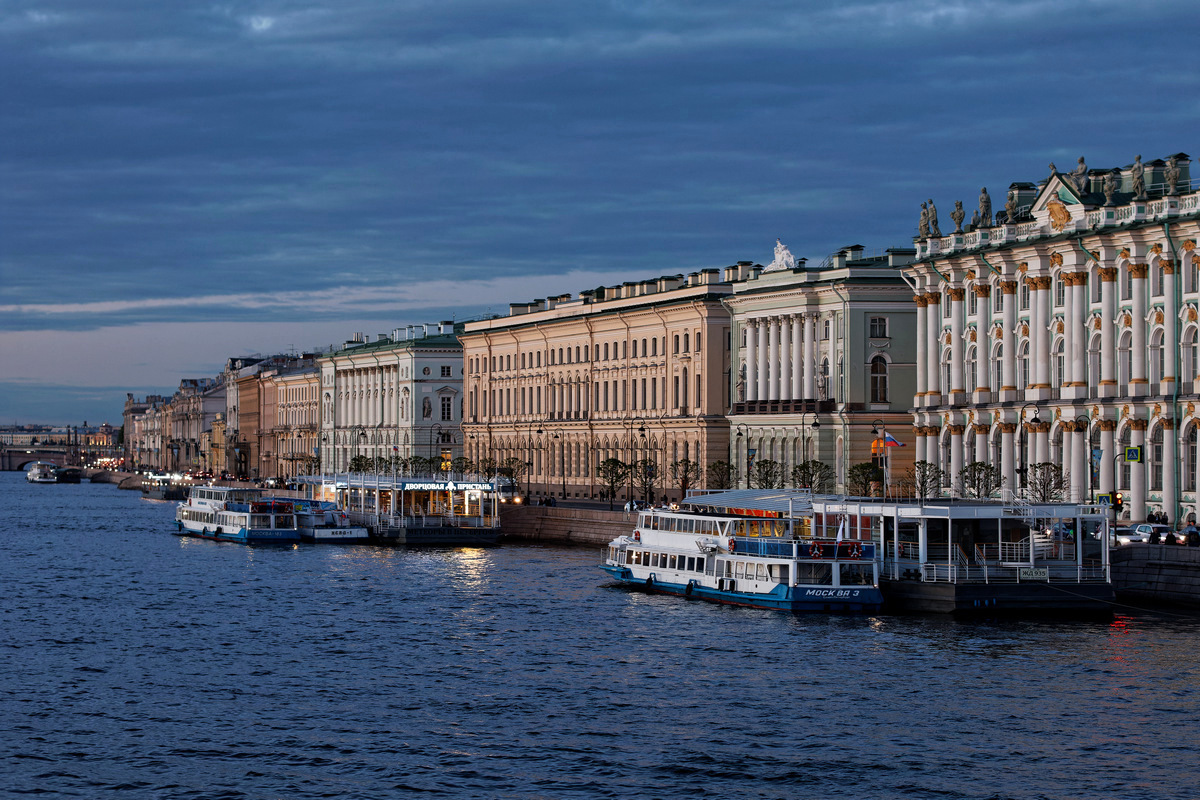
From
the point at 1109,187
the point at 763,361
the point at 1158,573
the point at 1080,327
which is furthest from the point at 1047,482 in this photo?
the point at 763,361

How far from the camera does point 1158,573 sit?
195 ft

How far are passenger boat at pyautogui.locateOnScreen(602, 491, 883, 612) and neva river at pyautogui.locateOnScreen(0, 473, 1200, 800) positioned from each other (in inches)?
51.7

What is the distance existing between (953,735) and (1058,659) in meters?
10.5

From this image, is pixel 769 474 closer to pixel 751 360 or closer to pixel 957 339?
pixel 957 339

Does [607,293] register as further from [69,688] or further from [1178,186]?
[69,688]

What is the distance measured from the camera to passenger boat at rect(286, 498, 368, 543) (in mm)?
103625

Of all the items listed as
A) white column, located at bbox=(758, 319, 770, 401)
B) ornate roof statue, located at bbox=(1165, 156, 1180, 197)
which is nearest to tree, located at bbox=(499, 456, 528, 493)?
white column, located at bbox=(758, 319, 770, 401)

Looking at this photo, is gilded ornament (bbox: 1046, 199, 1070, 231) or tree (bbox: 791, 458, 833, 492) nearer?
gilded ornament (bbox: 1046, 199, 1070, 231)

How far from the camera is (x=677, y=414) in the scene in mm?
Answer: 116438

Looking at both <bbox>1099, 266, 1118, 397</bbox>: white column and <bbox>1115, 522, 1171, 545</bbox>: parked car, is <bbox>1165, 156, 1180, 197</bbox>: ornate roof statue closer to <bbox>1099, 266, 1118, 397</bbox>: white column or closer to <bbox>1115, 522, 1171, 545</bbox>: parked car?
<bbox>1099, 266, 1118, 397</bbox>: white column

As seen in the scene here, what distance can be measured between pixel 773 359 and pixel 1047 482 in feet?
113

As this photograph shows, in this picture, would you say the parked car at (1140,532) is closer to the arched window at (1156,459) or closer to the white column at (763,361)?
the arched window at (1156,459)

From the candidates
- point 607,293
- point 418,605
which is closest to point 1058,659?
point 418,605

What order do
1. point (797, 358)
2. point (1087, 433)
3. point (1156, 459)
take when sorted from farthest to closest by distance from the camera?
point (797, 358)
point (1087, 433)
point (1156, 459)
